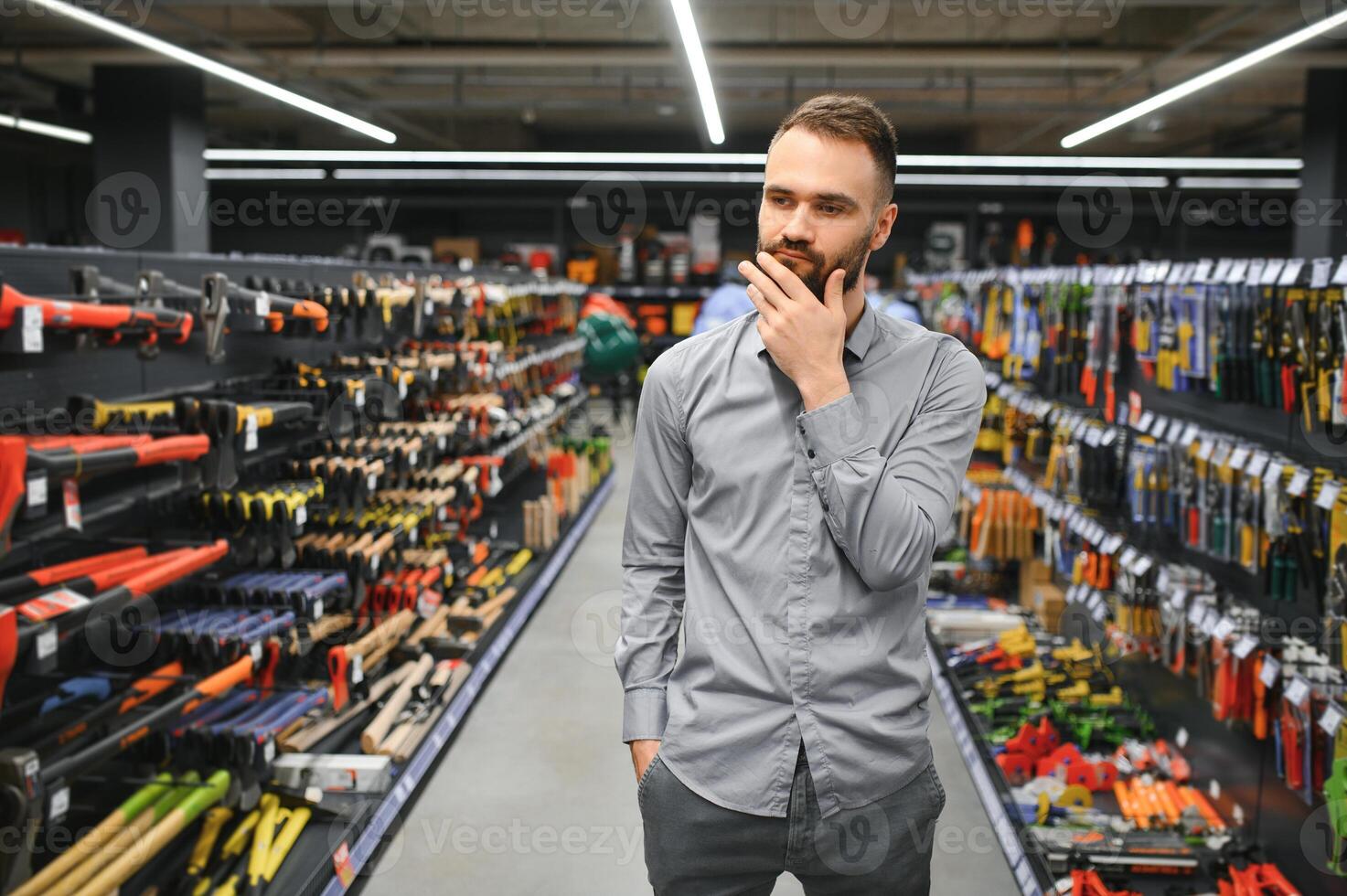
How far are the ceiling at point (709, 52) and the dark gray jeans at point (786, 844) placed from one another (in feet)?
22.4

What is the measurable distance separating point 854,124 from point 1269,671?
2329 mm

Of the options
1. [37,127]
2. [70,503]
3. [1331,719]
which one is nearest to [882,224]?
[70,503]

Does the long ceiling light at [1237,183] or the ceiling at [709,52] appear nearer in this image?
the ceiling at [709,52]

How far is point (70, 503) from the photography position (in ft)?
7.42

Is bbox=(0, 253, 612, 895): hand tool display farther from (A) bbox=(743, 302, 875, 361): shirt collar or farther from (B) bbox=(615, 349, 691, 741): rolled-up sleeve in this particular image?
(A) bbox=(743, 302, 875, 361): shirt collar

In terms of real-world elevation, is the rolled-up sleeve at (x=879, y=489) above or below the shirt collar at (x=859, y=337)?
below

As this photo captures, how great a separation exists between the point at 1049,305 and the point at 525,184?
13210 millimetres

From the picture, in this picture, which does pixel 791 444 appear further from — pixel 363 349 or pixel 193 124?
pixel 193 124

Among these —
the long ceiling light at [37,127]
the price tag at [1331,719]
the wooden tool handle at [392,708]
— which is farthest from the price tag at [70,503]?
the long ceiling light at [37,127]

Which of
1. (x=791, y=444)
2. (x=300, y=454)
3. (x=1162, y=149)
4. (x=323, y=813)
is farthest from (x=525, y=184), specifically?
(x=791, y=444)

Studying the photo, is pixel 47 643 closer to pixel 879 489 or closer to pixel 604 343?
pixel 879 489

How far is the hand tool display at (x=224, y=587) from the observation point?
2381mm

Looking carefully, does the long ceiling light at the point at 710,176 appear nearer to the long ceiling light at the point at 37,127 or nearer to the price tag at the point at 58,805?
the long ceiling light at the point at 37,127

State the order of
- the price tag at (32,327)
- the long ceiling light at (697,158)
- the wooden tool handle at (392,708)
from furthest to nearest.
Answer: the long ceiling light at (697,158)
the wooden tool handle at (392,708)
the price tag at (32,327)
